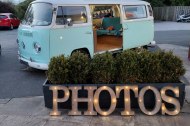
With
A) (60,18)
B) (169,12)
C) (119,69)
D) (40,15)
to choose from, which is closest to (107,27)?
(60,18)

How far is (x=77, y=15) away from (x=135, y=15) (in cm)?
276

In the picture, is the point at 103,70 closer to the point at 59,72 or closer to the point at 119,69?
the point at 119,69

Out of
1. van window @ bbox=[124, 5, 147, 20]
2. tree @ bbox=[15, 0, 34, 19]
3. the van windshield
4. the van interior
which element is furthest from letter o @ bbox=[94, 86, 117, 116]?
tree @ bbox=[15, 0, 34, 19]

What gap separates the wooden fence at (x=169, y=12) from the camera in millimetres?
36188

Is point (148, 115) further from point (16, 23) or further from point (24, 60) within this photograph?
point (16, 23)

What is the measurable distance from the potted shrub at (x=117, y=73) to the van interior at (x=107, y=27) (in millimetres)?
4300

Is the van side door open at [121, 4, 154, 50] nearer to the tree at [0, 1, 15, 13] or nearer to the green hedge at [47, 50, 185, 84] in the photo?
the green hedge at [47, 50, 185, 84]

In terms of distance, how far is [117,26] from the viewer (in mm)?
10898

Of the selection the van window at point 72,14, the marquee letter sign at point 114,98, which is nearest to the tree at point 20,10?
the van window at point 72,14

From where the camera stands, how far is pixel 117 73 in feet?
18.3

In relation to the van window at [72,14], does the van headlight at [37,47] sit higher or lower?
lower

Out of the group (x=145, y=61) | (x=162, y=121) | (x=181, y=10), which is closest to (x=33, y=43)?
(x=145, y=61)

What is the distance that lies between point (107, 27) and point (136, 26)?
1165mm

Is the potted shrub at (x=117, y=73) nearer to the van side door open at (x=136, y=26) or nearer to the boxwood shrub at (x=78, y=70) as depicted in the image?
the boxwood shrub at (x=78, y=70)
